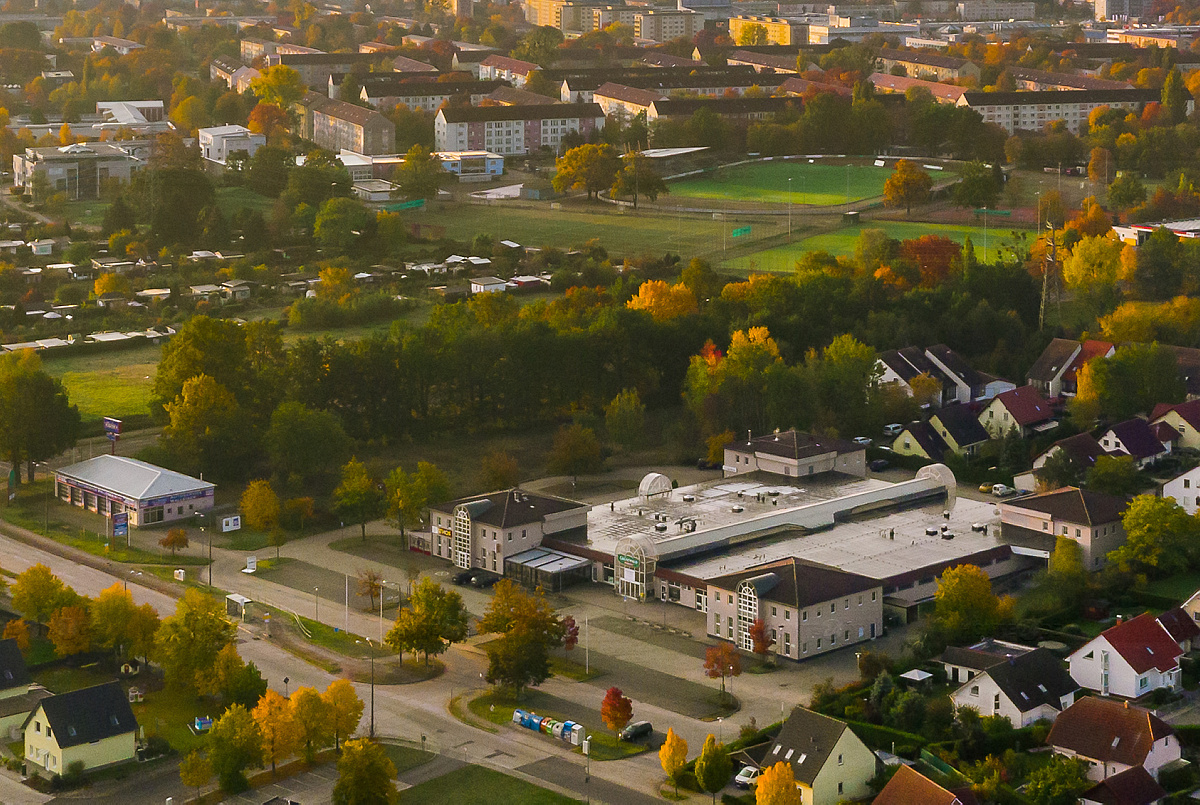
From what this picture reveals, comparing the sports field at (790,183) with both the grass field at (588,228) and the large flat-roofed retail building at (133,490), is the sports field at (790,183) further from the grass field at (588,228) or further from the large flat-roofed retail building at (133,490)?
the large flat-roofed retail building at (133,490)

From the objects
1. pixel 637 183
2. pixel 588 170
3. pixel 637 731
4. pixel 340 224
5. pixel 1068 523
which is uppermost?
pixel 588 170

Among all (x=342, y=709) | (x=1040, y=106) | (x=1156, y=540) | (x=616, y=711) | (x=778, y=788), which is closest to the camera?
(x=778, y=788)

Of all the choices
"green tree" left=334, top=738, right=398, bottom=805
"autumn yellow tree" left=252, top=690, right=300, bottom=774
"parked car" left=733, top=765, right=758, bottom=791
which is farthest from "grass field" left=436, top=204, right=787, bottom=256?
"green tree" left=334, top=738, right=398, bottom=805

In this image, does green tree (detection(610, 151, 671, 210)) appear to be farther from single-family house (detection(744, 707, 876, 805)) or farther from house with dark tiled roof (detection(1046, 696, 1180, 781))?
single-family house (detection(744, 707, 876, 805))

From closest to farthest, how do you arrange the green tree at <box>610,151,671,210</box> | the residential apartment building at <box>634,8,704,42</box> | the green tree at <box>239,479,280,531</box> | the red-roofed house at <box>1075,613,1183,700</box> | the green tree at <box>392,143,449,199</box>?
the red-roofed house at <box>1075,613,1183,700</box> < the green tree at <box>239,479,280,531</box> < the green tree at <box>610,151,671,210</box> < the green tree at <box>392,143,449,199</box> < the residential apartment building at <box>634,8,704,42</box>

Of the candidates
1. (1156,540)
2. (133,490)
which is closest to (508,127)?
(133,490)

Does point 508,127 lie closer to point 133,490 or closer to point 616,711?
point 133,490

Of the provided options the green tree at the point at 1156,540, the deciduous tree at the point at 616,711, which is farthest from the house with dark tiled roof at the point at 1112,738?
the green tree at the point at 1156,540
